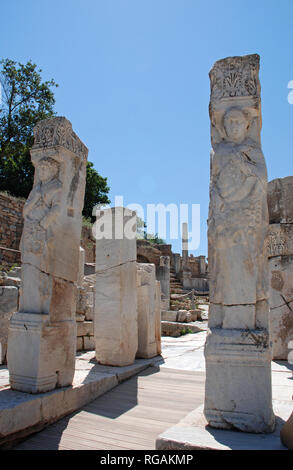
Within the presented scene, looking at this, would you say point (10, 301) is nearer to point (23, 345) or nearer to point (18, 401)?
point (23, 345)

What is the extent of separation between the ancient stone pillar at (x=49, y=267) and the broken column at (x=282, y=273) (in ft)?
10.7

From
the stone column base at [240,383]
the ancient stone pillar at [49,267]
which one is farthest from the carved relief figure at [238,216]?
the ancient stone pillar at [49,267]

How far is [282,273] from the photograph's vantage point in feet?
18.5

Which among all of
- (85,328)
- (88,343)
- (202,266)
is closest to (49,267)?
(85,328)

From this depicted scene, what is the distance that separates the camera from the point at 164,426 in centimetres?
320

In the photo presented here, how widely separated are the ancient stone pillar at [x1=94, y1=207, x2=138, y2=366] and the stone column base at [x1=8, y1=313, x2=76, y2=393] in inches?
51.1

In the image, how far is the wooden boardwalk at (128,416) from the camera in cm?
293

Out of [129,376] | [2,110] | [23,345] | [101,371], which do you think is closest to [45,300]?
Result: [23,345]

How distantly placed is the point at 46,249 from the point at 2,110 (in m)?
20.6

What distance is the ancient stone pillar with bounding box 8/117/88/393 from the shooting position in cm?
342

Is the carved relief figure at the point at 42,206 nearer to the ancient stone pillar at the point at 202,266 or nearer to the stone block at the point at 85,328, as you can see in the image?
the stone block at the point at 85,328

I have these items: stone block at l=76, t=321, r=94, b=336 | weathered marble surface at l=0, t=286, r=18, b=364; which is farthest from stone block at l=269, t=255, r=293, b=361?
weathered marble surface at l=0, t=286, r=18, b=364

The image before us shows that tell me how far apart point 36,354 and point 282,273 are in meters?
3.94

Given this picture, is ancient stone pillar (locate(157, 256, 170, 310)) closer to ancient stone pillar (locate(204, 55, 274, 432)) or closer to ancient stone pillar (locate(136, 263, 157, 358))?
ancient stone pillar (locate(136, 263, 157, 358))
